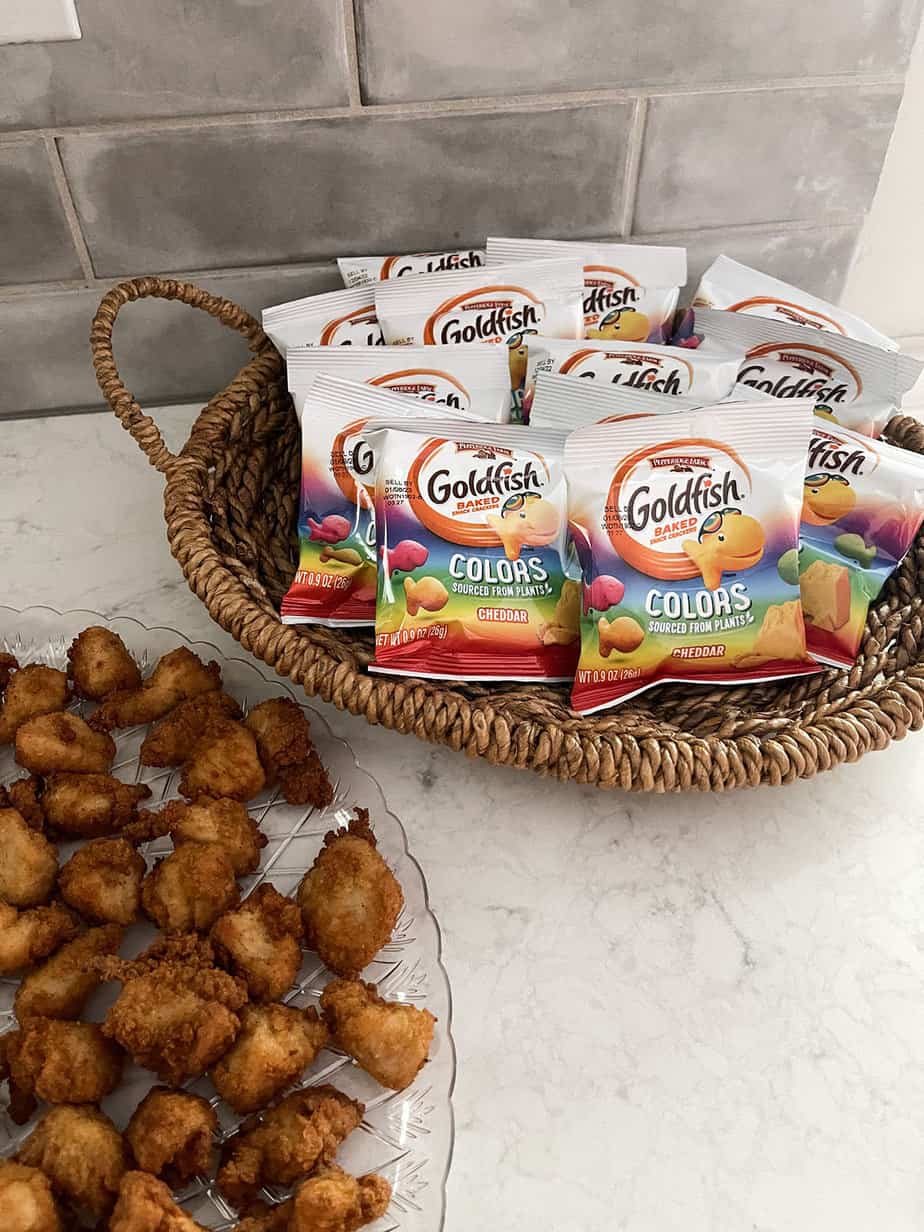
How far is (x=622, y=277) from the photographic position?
1.04 m

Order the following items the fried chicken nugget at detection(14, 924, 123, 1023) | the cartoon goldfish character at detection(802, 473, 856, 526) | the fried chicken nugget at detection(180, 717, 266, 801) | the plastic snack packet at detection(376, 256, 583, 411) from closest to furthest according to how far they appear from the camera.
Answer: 1. the fried chicken nugget at detection(14, 924, 123, 1023)
2. the fried chicken nugget at detection(180, 717, 266, 801)
3. the cartoon goldfish character at detection(802, 473, 856, 526)
4. the plastic snack packet at detection(376, 256, 583, 411)

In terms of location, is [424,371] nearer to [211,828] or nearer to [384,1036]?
[211,828]

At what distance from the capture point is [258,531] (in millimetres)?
951

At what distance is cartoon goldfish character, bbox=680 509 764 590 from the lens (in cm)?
84

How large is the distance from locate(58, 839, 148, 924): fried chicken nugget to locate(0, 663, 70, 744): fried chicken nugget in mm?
140

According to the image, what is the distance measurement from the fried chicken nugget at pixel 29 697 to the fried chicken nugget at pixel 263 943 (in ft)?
0.84

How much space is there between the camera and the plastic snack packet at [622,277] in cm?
103

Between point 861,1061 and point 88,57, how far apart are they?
1.03 meters

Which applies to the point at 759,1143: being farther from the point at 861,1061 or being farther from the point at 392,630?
the point at 392,630

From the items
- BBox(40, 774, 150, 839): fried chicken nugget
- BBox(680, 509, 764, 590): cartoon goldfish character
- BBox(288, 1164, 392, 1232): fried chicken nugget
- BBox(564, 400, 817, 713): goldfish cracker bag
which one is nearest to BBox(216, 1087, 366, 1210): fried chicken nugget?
BBox(288, 1164, 392, 1232): fried chicken nugget

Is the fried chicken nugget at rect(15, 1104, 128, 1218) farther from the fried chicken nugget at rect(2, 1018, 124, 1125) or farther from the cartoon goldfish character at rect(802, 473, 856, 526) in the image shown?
the cartoon goldfish character at rect(802, 473, 856, 526)

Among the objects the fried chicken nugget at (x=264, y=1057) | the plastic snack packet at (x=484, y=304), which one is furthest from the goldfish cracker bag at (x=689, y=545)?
the fried chicken nugget at (x=264, y=1057)

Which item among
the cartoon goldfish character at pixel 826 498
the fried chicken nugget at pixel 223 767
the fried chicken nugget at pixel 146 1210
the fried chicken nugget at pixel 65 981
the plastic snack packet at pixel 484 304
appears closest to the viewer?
the fried chicken nugget at pixel 146 1210

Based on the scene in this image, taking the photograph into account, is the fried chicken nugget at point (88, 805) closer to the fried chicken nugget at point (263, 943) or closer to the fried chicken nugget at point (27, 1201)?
the fried chicken nugget at point (263, 943)
